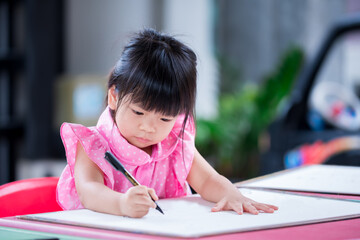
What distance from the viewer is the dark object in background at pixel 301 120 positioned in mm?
2477

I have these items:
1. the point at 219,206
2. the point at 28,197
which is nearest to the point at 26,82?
the point at 28,197

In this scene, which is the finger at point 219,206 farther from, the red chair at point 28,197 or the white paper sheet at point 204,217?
the red chair at point 28,197

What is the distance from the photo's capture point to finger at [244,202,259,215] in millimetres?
730

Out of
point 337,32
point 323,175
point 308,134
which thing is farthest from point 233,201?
point 337,32

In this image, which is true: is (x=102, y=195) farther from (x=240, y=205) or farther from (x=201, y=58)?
(x=201, y=58)

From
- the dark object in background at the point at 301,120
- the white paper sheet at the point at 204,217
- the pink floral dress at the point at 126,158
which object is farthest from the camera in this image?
the dark object in background at the point at 301,120

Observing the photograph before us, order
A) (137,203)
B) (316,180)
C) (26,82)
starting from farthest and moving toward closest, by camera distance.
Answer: (26,82) → (316,180) → (137,203)

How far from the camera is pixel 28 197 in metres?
0.88

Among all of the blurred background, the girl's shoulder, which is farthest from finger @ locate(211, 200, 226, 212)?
the blurred background

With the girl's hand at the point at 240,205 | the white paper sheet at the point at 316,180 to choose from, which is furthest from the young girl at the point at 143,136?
the white paper sheet at the point at 316,180

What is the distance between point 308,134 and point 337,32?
0.52m

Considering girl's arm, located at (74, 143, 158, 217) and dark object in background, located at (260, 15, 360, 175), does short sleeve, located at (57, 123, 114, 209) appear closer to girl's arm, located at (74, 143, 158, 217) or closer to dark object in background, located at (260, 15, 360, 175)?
girl's arm, located at (74, 143, 158, 217)

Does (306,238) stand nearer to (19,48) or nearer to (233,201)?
(233,201)

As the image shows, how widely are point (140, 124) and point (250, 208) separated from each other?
0.69ft
